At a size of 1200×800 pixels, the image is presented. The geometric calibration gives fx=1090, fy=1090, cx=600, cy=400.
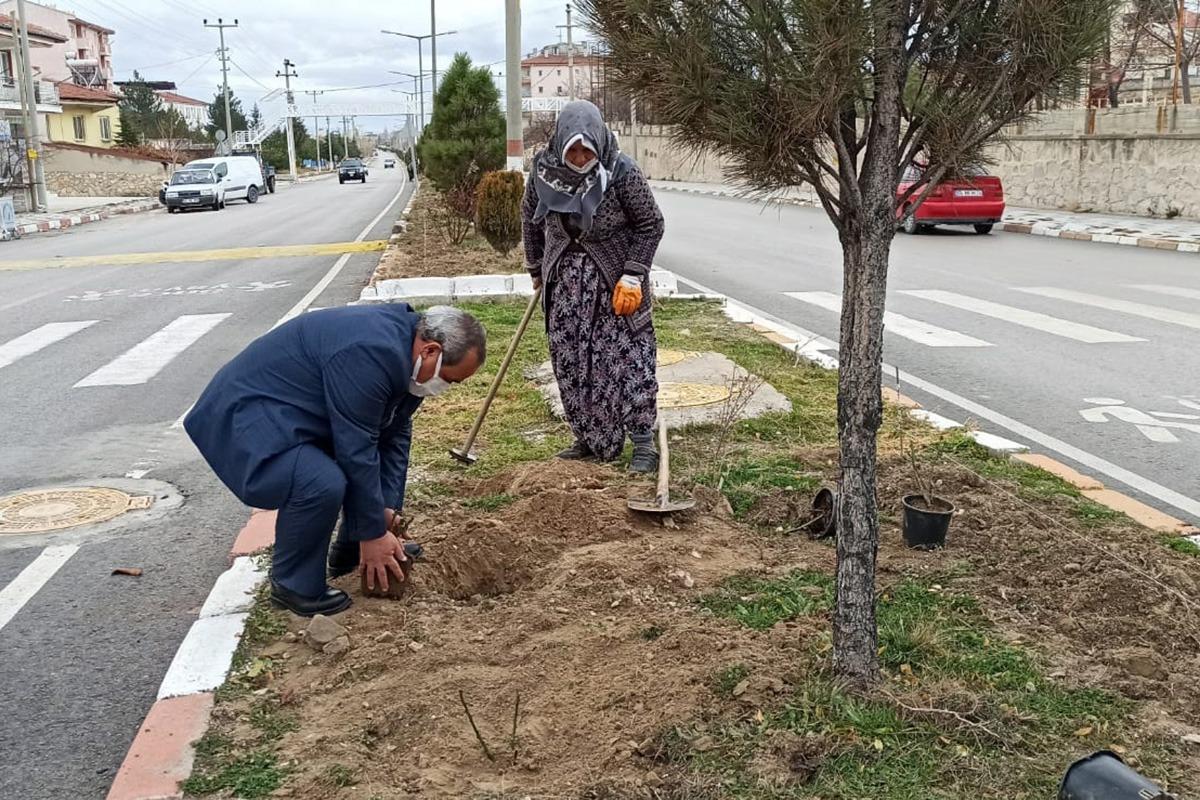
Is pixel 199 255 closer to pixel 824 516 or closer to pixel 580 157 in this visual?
pixel 580 157

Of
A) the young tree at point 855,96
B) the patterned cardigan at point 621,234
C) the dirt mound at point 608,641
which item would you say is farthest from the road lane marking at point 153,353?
the young tree at point 855,96

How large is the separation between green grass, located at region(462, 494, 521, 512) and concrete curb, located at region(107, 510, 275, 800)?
0.94 meters

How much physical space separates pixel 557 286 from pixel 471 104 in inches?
562

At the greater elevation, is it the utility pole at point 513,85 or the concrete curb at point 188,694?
the utility pole at point 513,85

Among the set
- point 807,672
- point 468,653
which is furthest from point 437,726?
point 807,672

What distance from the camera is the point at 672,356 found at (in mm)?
7719

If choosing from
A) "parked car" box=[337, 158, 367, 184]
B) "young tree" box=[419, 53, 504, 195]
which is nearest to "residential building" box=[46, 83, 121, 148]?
"parked car" box=[337, 158, 367, 184]

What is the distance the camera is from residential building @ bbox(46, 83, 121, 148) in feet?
189

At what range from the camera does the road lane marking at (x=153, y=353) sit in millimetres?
8203

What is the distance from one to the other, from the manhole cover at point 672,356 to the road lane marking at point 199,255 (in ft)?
36.3

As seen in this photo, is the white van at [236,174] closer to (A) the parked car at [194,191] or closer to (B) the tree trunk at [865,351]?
(A) the parked car at [194,191]

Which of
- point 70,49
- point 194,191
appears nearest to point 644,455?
point 194,191

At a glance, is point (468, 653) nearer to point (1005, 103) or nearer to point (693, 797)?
point (693, 797)

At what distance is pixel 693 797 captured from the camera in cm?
249
